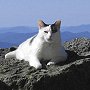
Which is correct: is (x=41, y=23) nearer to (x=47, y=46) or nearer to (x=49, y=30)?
(x=49, y=30)

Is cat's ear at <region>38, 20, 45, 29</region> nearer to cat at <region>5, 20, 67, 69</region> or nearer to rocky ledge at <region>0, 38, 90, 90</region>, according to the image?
cat at <region>5, 20, 67, 69</region>

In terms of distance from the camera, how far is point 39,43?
9695 mm

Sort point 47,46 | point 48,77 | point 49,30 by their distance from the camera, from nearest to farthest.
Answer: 1. point 48,77
2. point 49,30
3. point 47,46

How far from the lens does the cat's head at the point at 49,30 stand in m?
9.28

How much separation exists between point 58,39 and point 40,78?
178cm

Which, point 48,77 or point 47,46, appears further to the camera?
point 47,46

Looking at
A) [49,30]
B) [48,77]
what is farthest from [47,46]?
[48,77]

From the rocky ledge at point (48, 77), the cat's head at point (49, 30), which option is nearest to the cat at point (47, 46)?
the cat's head at point (49, 30)

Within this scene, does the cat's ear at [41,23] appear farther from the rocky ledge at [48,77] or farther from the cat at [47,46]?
the rocky ledge at [48,77]

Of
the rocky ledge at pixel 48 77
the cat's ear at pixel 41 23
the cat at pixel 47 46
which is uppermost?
the cat's ear at pixel 41 23

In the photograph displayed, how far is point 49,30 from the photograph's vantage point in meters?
9.30

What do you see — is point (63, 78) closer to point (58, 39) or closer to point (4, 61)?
point (58, 39)

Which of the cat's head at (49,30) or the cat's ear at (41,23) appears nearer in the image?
the cat's head at (49,30)

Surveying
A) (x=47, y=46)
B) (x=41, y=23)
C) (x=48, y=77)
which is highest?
(x=41, y=23)
